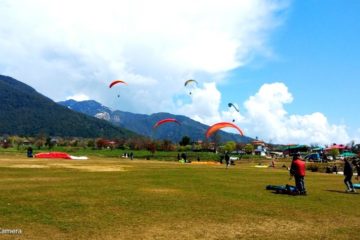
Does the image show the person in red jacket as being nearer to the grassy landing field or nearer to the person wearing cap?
the grassy landing field

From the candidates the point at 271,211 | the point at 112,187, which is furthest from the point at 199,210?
the point at 112,187

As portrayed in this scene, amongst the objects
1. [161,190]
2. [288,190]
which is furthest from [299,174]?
[161,190]

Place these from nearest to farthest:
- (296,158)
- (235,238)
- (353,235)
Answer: (235,238) < (353,235) < (296,158)

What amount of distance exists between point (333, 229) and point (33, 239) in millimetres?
11289

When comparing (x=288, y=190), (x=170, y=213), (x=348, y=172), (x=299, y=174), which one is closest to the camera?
(x=170, y=213)

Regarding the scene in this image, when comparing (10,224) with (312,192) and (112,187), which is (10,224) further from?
(312,192)

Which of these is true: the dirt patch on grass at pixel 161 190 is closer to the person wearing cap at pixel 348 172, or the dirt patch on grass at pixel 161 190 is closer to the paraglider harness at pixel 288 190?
the paraglider harness at pixel 288 190

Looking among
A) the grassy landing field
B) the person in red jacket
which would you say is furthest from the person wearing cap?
the person in red jacket

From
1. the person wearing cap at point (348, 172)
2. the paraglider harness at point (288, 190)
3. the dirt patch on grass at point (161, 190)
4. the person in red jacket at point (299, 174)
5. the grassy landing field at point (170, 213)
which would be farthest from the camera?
the person wearing cap at point (348, 172)

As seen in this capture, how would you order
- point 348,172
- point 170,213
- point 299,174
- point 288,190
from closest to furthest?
1. point 170,213
2. point 299,174
3. point 288,190
4. point 348,172

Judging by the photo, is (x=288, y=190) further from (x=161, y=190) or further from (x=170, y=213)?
(x=170, y=213)

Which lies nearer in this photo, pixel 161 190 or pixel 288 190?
pixel 288 190

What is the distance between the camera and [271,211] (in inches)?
786

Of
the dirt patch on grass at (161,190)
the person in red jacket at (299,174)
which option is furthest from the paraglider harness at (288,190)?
the dirt patch on grass at (161,190)
